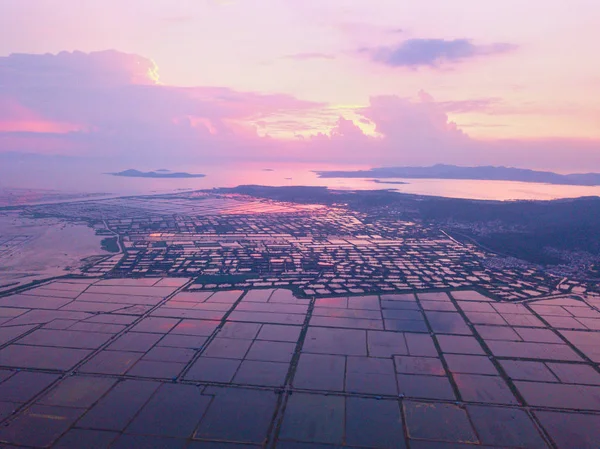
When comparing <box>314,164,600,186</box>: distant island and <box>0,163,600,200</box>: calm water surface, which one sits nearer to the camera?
<box>0,163,600,200</box>: calm water surface

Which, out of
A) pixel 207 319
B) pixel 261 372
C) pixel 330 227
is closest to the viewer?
pixel 261 372

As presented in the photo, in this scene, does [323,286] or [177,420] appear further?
[323,286]

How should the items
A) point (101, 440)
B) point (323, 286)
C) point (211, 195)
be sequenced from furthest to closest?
point (211, 195), point (323, 286), point (101, 440)

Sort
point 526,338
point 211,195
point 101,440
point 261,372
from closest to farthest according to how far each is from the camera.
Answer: point 101,440 → point 261,372 → point 526,338 → point 211,195

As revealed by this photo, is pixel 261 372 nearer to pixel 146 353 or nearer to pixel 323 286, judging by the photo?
pixel 146 353

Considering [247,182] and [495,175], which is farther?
[495,175]

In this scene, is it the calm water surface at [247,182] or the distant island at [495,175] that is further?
the distant island at [495,175]

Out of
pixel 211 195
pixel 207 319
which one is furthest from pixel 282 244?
pixel 211 195

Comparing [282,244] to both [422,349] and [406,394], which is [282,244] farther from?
[406,394]

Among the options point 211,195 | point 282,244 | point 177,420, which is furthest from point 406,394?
point 211,195
